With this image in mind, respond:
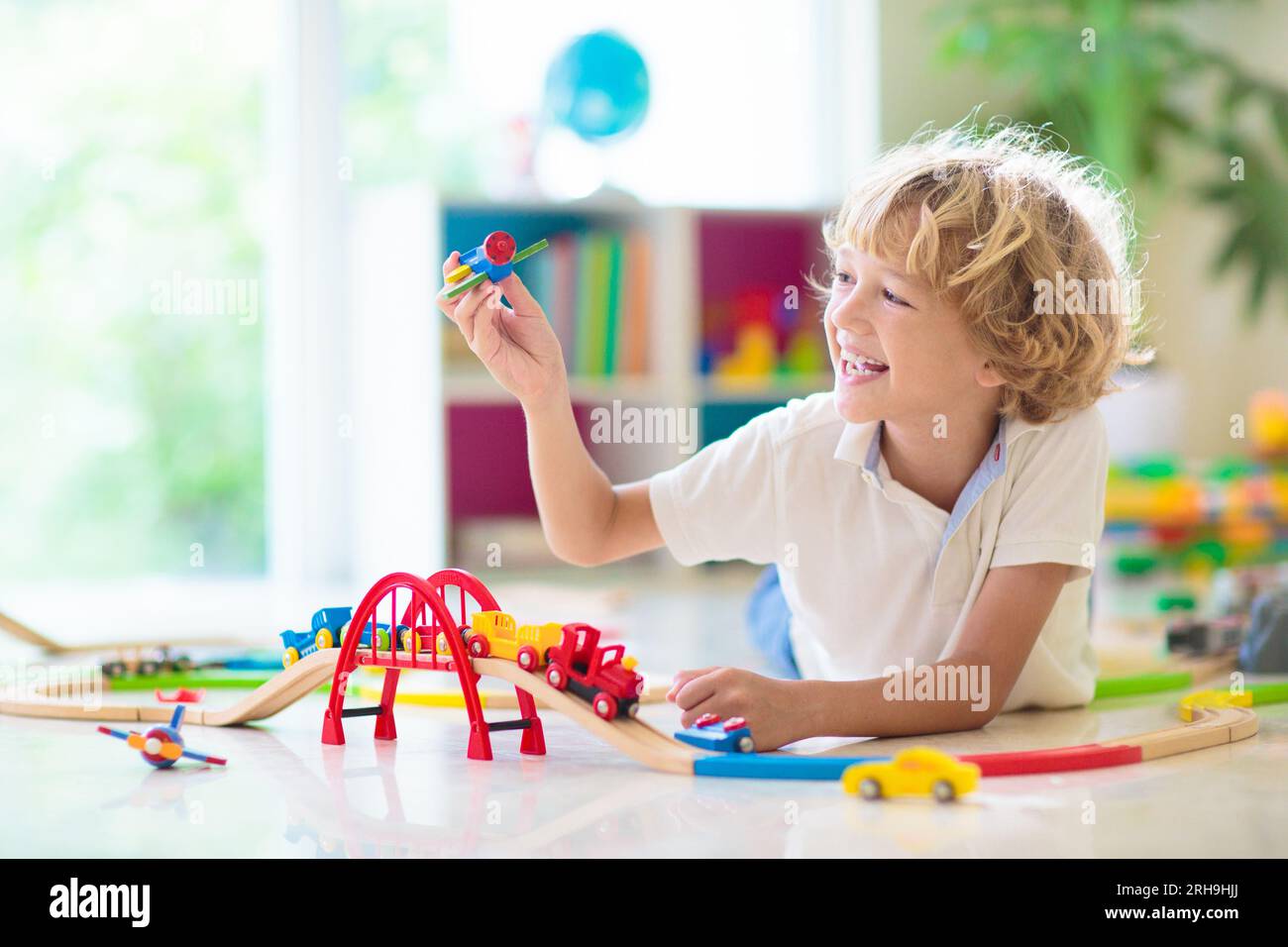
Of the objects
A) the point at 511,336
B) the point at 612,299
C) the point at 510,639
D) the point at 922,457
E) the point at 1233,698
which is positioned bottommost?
the point at 1233,698

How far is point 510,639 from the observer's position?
3.62 ft

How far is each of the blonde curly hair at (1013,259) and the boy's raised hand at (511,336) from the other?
Result: 0.28m

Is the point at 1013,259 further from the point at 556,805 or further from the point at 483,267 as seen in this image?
Answer: the point at 556,805

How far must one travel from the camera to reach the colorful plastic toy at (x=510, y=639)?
3.55 feet

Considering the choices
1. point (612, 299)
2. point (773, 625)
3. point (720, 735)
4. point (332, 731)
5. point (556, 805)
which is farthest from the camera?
point (612, 299)

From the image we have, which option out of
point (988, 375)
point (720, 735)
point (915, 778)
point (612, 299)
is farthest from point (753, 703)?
point (612, 299)

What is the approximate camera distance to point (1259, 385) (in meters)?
3.53

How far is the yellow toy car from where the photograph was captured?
3.16 ft

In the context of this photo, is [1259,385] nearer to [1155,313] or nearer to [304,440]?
[1155,313]

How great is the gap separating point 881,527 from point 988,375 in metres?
0.16

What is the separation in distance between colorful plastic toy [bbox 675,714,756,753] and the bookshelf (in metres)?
1.80

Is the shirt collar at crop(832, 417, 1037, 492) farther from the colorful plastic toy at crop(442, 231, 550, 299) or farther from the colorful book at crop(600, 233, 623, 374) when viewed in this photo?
the colorful book at crop(600, 233, 623, 374)

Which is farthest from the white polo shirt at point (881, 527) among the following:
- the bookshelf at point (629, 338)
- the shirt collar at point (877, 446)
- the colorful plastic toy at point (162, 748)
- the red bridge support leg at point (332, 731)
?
the bookshelf at point (629, 338)
